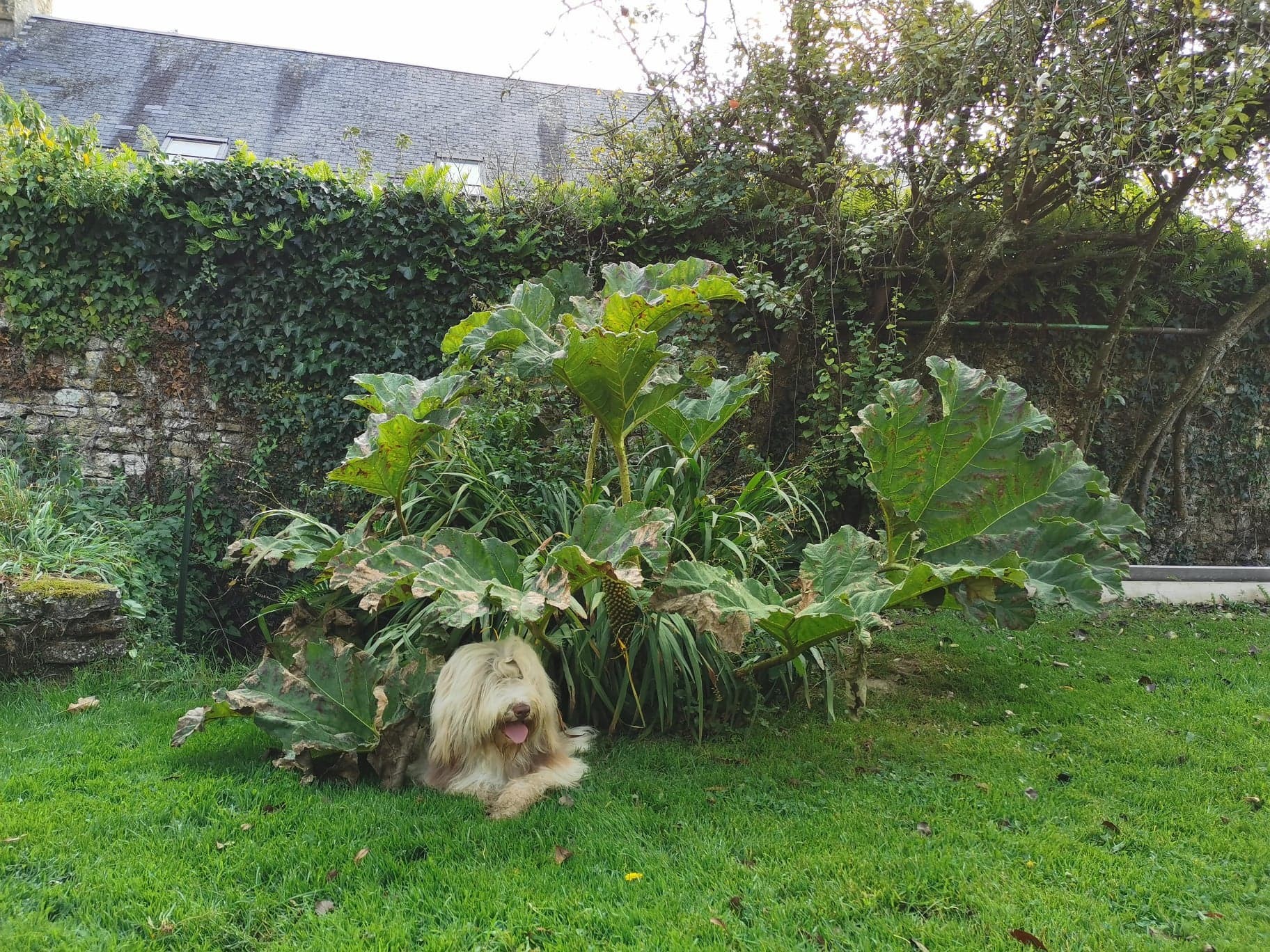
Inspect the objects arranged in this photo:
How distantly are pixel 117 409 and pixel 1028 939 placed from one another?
592 centimetres

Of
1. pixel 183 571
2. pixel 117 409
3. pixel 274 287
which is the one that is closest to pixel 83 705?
pixel 183 571

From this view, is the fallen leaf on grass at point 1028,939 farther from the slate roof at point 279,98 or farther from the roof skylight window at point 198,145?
the roof skylight window at point 198,145

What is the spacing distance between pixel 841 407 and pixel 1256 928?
394 centimetres

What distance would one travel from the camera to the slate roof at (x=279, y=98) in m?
10.2

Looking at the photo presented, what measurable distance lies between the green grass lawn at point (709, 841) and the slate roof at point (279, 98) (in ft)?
28.1

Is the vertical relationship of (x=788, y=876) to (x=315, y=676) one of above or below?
below

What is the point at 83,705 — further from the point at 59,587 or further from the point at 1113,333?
the point at 1113,333

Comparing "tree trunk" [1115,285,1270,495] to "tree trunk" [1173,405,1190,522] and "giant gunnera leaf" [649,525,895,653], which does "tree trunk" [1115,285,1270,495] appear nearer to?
"tree trunk" [1173,405,1190,522]

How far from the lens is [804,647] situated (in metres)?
2.67

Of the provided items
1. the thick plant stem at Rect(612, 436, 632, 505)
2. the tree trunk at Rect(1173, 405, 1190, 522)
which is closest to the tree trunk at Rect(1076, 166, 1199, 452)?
the tree trunk at Rect(1173, 405, 1190, 522)

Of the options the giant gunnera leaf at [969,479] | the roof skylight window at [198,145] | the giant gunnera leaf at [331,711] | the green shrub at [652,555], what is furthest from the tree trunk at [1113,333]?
the roof skylight window at [198,145]

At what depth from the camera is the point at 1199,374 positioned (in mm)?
6102

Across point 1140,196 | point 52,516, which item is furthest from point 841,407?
point 52,516

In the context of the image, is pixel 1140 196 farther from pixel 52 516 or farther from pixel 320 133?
pixel 320 133
